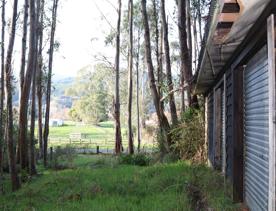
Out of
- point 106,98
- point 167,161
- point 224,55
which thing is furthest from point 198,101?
point 106,98

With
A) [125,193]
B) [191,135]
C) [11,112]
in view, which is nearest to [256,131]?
[125,193]

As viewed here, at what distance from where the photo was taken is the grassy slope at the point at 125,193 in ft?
30.3

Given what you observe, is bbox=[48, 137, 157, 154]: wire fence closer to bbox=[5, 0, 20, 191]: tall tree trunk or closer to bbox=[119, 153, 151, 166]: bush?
bbox=[119, 153, 151, 166]: bush

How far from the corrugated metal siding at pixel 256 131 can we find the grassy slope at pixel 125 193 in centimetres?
77

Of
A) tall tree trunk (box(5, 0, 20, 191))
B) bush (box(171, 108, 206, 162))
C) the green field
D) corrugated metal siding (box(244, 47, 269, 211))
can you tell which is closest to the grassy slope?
corrugated metal siding (box(244, 47, 269, 211))

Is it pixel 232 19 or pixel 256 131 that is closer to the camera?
pixel 232 19

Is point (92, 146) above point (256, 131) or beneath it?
beneath

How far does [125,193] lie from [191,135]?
7079 millimetres

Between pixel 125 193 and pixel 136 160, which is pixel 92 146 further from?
pixel 125 193

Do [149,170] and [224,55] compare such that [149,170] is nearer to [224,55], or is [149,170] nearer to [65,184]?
[65,184]

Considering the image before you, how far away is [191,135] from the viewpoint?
18.0 metres

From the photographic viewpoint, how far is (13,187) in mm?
14469

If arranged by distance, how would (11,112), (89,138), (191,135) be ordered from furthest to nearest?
(89,138)
(191,135)
(11,112)

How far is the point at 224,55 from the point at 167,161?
10.8 m
